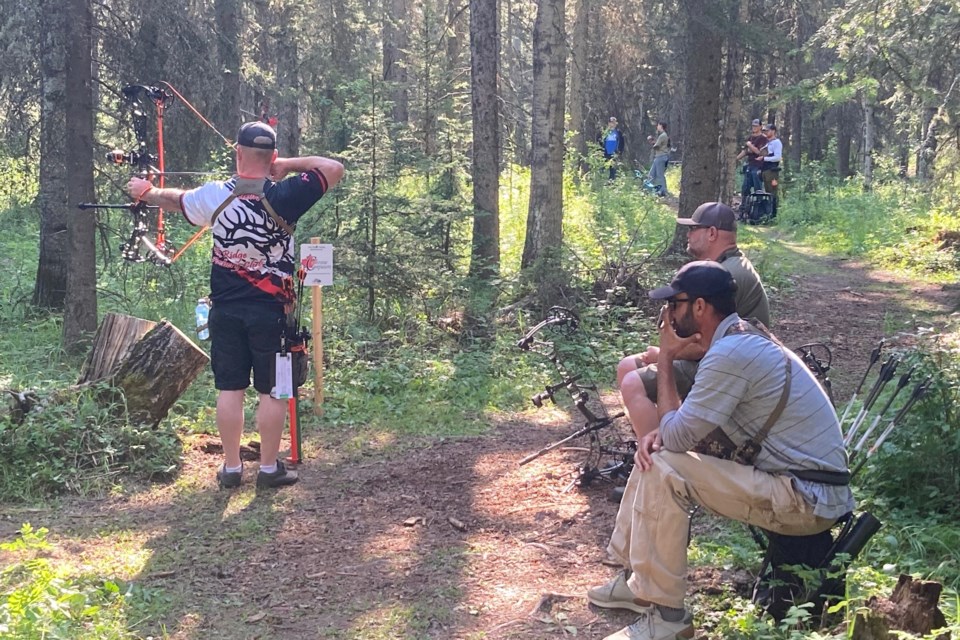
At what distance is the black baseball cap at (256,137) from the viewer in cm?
531

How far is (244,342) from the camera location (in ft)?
18.4

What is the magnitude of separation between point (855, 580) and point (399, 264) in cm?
675

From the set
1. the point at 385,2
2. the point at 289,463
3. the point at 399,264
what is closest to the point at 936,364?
the point at 289,463

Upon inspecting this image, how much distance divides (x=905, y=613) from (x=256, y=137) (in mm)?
4191

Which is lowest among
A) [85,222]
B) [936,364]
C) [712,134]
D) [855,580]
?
[855,580]

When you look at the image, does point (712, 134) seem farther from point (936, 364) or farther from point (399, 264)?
point (936, 364)

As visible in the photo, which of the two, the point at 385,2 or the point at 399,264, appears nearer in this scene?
the point at 399,264

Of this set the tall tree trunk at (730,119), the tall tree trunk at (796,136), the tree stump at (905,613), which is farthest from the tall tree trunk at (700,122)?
the tall tree trunk at (796,136)

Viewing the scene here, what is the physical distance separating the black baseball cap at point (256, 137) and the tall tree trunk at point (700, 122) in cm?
721

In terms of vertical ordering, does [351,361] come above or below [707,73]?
below

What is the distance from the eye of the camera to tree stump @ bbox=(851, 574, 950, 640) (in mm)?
2889

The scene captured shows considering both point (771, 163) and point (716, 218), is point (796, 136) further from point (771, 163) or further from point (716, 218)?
point (716, 218)

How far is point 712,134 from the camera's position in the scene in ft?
38.1

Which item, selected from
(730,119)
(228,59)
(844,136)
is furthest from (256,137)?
(844,136)
